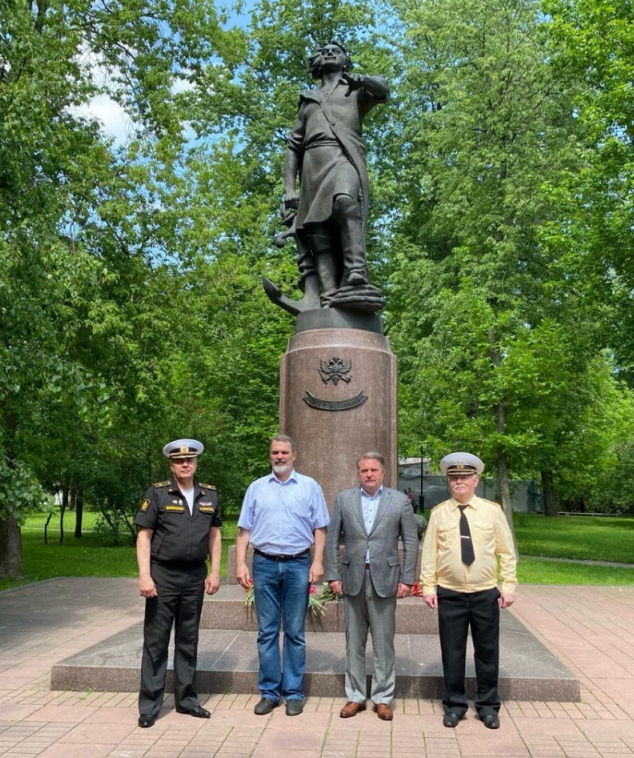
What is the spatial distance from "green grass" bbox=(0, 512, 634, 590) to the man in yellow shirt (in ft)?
29.9

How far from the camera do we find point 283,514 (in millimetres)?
5355

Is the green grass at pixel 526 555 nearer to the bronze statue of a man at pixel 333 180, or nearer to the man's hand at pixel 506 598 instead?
the bronze statue of a man at pixel 333 180

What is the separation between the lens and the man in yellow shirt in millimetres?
5062

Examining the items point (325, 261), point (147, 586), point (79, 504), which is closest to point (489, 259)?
point (325, 261)

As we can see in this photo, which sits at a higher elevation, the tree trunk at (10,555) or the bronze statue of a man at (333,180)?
the bronze statue of a man at (333,180)

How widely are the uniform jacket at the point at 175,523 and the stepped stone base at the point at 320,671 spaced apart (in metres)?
1.12

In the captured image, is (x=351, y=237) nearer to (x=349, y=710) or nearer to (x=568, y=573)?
(x=349, y=710)

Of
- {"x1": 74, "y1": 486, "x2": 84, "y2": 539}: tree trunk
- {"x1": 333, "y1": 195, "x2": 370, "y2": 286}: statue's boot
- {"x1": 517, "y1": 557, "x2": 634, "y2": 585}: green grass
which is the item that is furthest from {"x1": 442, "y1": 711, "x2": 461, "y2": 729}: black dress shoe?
{"x1": 74, "y1": 486, "x2": 84, "y2": 539}: tree trunk

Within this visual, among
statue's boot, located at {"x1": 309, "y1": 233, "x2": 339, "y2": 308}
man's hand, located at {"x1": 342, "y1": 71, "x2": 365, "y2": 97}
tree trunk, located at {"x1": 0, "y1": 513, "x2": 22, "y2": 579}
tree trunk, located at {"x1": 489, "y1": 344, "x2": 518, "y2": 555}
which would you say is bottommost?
tree trunk, located at {"x1": 0, "y1": 513, "x2": 22, "y2": 579}

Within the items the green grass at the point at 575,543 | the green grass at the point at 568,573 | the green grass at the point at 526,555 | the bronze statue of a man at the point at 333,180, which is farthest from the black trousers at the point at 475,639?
the green grass at the point at 575,543

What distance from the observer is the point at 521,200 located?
20953 millimetres

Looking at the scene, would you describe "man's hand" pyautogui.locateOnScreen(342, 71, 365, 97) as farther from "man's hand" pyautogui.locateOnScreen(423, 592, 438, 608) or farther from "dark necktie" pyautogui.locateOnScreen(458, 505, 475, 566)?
"man's hand" pyautogui.locateOnScreen(423, 592, 438, 608)

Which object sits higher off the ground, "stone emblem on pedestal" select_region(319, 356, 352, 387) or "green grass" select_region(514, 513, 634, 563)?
"stone emblem on pedestal" select_region(319, 356, 352, 387)

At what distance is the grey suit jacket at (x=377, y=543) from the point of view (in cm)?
514
